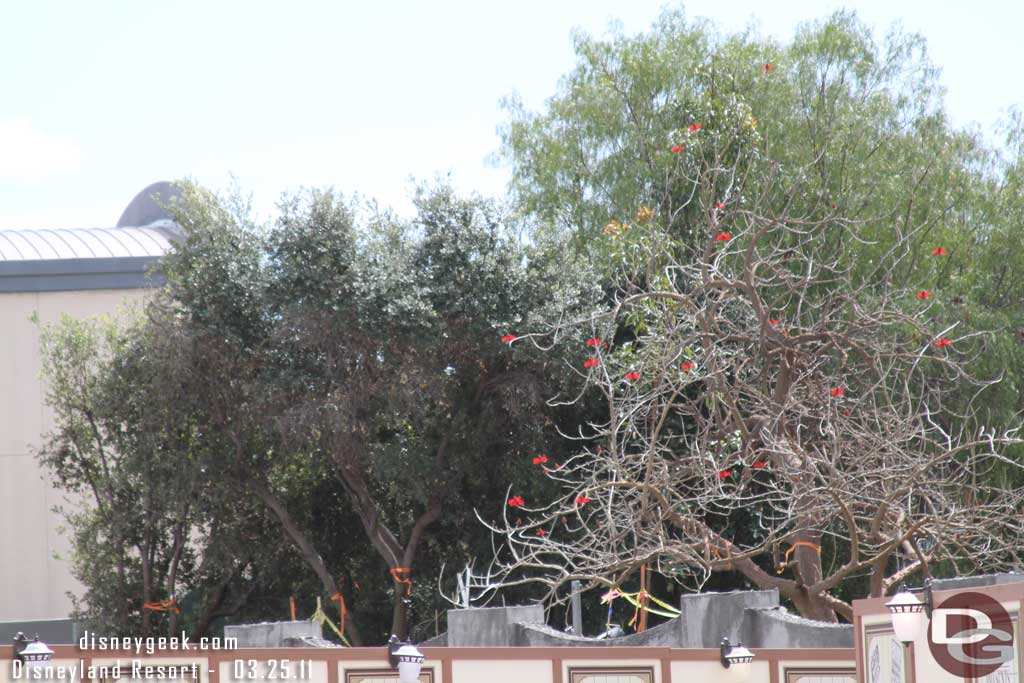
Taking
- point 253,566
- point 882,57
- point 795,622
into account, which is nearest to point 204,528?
point 253,566

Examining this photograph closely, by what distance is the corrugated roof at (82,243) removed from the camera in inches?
800

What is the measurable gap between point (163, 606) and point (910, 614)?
12153mm

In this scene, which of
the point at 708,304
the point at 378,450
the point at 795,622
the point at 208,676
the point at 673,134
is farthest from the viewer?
the point at 378,450

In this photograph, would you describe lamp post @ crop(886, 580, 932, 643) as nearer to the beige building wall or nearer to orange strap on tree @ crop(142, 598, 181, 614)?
orange strap on tree @ crop(142, 598, 181, 614)

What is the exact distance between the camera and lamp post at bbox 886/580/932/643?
6.58 meters

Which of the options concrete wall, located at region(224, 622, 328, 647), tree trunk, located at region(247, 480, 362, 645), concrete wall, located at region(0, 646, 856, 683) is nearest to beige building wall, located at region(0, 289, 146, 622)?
tree trunk, located at region(247, 480, 362, 645)

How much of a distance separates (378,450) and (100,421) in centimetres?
452

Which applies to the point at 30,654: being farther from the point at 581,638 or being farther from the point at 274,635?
the point at 581,638

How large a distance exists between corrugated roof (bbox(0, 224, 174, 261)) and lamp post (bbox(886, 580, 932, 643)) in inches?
619

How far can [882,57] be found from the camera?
590 inches

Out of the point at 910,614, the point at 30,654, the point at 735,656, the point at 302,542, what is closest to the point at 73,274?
the point at 302,542

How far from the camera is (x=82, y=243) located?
68.5 ft

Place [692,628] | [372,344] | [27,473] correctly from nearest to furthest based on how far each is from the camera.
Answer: [692,628], [372,344], [27,473]

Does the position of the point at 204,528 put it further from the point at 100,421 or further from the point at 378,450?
the point at 378,450
